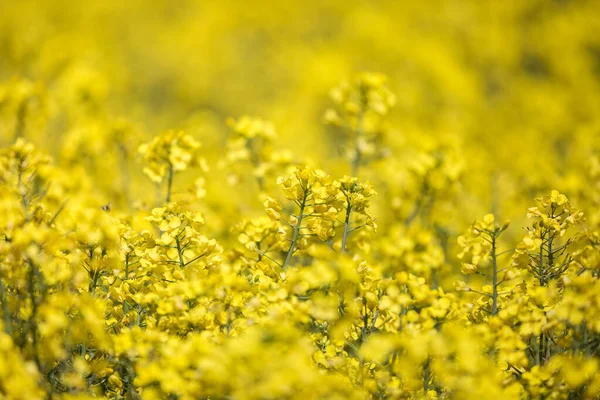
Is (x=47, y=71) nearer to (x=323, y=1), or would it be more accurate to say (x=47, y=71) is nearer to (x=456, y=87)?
(x=456, y=87)

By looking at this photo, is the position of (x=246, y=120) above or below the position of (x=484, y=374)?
above

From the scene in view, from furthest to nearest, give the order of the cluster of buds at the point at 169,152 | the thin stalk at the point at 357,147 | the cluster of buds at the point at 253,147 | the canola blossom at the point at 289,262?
the thin stalk at the point at 357,147 < the cluster of buds at the point at 253,147 < the cluster of buds at the point at 169,152 < the canola blossom at the point at 289,262

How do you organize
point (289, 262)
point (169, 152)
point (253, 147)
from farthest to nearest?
point (253, 147)
point (169, 152)
point (289, 262)

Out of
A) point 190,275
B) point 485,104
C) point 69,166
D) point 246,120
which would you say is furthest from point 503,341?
point 485,104

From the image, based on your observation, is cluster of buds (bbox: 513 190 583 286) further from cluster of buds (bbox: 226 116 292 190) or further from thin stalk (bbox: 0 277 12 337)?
thin stalk (bbox: 0 277 12 337)

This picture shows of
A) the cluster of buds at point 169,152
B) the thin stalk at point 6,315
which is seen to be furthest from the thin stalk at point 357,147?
the thin stalk at point 6,315

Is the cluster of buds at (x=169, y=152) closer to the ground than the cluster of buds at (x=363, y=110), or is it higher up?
closer to the ground

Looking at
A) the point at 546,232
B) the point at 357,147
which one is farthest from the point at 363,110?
the point at 546,232

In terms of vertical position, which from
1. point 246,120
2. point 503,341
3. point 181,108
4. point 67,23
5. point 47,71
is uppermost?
A: point 67,23

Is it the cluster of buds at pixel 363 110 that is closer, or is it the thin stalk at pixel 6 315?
the thin stalk at pixel 6 315

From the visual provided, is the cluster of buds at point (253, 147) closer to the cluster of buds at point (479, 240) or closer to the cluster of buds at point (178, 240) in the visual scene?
the cluster of buds at point (178, 240)

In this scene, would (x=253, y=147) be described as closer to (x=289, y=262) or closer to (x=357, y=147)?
(x=357, y=147)
